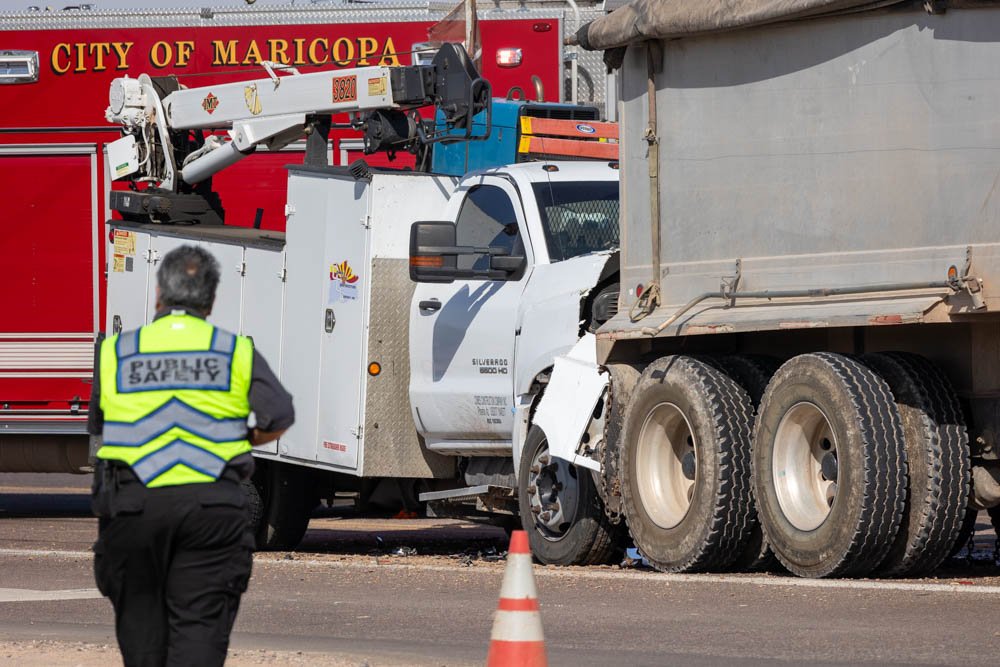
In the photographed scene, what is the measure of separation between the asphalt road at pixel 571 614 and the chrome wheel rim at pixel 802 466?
15.6 inches

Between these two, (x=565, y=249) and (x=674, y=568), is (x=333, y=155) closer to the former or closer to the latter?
(x=565, y=249)

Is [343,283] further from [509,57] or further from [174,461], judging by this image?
[174,461]

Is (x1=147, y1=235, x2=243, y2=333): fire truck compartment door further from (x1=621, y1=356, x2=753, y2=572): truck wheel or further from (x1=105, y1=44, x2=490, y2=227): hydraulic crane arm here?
(x1=621, y1=356, x2=753, y2=572): truck wheel

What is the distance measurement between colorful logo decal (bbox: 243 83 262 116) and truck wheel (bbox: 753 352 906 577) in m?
5.98

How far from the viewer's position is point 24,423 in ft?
53.7

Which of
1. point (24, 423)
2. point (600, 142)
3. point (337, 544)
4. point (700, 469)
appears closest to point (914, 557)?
point (700, 469)

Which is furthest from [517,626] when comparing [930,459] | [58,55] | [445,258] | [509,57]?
[58,55]

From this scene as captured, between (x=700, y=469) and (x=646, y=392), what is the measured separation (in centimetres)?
67

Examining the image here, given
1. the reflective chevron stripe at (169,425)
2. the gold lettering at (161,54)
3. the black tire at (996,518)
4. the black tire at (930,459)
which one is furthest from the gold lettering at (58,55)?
Result: the reflective chevron stripe at (169,425)

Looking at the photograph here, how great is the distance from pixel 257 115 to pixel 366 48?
1.55 metres

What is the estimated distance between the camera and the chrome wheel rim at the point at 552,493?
37.4 ft

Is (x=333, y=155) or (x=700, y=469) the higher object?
(x=333, y=155)

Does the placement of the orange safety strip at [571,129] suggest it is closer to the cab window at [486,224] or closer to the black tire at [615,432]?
the cab window at [486,224]

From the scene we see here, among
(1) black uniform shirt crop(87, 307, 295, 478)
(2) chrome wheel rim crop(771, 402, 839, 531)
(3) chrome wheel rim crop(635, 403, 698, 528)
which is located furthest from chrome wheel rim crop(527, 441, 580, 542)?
(1) black uniform shirt crop(87, 307, 295, 478)
